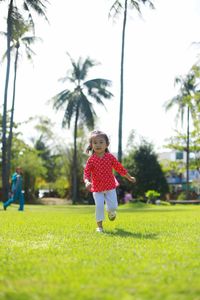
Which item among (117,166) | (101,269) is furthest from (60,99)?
(101,269)

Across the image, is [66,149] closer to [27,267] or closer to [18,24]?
[18,24]

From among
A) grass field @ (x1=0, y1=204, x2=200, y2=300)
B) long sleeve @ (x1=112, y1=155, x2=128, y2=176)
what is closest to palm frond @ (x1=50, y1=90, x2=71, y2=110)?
long sleeve @ (x1=112, y1=155, x2=128, y2=176)

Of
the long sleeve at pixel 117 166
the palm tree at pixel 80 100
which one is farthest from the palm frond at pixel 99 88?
the long sleeve at pixel 117 166

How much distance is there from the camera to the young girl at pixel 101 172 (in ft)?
24.0

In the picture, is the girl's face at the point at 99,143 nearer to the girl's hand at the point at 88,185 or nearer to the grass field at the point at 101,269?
the girl's hand at the point at 88,185

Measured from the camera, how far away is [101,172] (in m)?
7.50

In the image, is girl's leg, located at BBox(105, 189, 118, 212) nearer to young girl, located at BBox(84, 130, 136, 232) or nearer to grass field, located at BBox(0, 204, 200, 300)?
young girl, located at BBox(84, 130, 136, 232)

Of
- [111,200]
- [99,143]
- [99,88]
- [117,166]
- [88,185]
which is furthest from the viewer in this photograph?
[99,88]

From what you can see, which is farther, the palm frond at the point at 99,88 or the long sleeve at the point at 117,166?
the palm frond at the point at 99,88

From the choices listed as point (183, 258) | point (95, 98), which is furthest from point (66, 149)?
point (183, 258)

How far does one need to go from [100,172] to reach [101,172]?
17 mm

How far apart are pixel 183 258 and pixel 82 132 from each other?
49676mm

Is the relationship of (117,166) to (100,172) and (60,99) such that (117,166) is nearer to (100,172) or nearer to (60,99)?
(100,172)

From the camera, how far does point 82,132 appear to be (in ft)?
175
